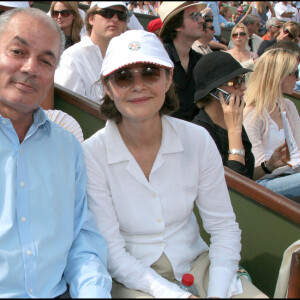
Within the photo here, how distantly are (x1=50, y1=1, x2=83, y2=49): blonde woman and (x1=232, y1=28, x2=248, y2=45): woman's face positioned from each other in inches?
97.4

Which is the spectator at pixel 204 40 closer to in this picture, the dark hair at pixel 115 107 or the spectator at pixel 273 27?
the spectator at pixel 273 27

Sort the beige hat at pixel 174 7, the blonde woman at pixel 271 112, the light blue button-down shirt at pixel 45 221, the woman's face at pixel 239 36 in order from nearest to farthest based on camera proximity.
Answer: the light blue button-down shirt at pixel 45 221
the blonde woman at pixel 271 112
the beige hat at pixel 174 7
the woman's face at pixel 239 36

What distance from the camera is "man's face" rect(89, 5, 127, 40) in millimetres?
3285

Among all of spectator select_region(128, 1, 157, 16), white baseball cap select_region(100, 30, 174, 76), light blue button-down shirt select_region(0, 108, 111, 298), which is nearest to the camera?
light blue button-down shirt select_region(0, 108, 111, 298)

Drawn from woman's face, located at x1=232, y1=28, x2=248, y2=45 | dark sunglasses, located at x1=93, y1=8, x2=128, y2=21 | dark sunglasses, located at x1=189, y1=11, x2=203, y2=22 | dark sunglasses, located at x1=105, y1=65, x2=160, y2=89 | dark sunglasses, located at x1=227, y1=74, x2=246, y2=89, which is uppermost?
dark sunglasses, located at x1=105, y1=65, x2=160, y2=89

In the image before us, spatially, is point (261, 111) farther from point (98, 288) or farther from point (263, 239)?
point (98, 288)

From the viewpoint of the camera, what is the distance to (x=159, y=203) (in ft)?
5.58

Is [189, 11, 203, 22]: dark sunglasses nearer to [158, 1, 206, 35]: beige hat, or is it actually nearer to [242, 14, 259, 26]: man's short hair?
[158, 1, 206, 35]: beige hat

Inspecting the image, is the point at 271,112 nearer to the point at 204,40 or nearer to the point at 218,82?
the point at 218,82

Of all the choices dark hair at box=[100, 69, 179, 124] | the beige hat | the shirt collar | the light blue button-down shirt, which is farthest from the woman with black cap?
the light blue button-down shirt

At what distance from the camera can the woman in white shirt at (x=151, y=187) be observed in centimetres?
165

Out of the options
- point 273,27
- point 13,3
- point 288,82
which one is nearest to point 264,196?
point 288,82

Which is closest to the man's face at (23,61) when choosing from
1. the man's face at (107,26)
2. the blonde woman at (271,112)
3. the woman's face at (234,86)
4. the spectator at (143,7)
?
the woman's face at (234,86)

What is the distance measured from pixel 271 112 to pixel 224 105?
0.73 m
